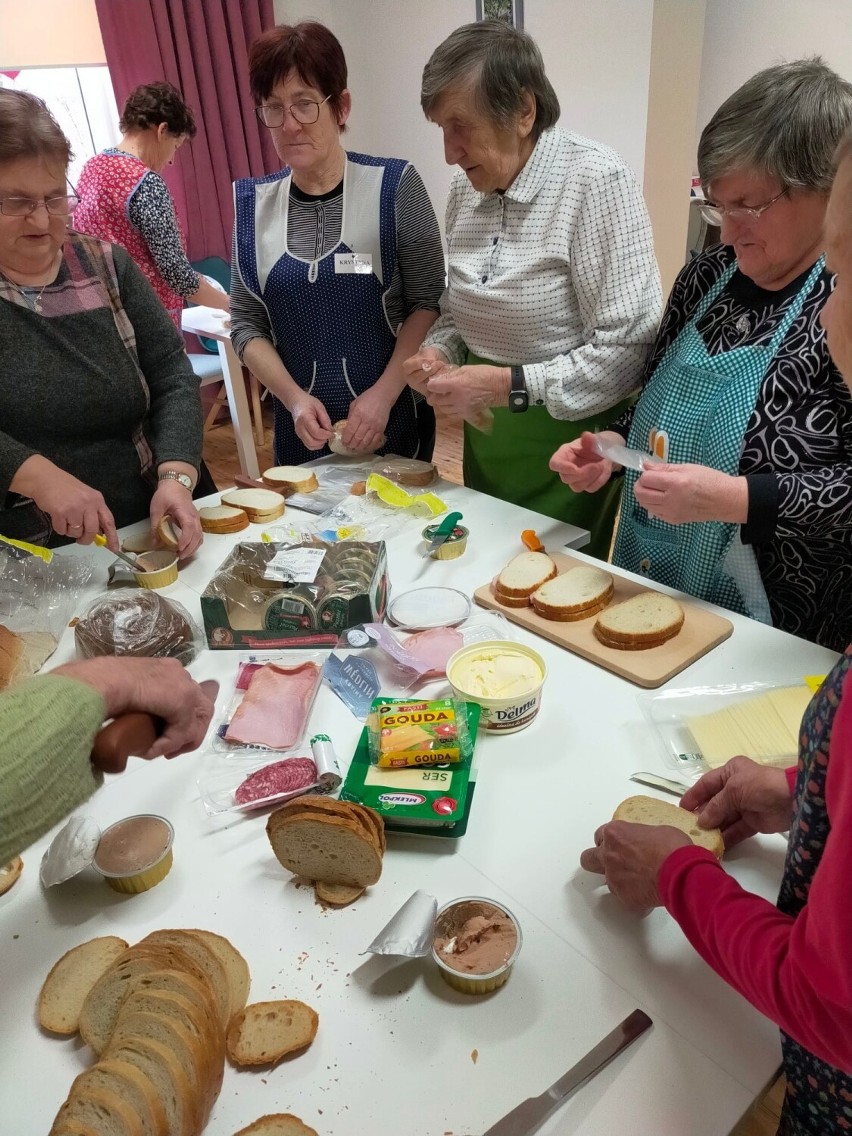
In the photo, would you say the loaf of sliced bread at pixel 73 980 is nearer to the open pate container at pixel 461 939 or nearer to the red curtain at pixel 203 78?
the open pate container at pixel 461 939

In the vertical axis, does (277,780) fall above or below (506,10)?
below

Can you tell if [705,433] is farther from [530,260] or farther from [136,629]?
[136,629]

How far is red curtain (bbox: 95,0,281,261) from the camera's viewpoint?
4.59 meters

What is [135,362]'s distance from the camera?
1920 millimetres

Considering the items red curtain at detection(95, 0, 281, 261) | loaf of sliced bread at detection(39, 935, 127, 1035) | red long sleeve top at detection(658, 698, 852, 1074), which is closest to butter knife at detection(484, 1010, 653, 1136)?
red long sleeve top at detection(658, 698, 852, 1074)

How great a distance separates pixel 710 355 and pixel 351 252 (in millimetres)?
1131

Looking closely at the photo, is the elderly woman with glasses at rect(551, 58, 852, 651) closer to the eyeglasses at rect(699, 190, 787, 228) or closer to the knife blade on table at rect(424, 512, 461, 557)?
the eyeglasses at rect(699, 190, 787, 228)

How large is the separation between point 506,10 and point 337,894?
4.62m

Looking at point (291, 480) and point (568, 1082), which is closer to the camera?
point (568, 1082)

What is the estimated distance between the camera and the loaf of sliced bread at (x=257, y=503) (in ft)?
6.58

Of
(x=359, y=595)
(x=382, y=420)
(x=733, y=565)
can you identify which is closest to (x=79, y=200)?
(x=382, y=420)

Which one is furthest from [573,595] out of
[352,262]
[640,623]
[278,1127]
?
[352,262]

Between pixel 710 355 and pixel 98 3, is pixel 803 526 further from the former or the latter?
pixel 98 3

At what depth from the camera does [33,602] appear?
158 centimetres
